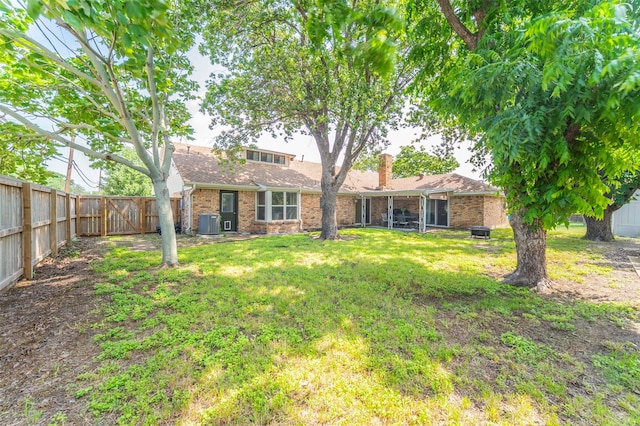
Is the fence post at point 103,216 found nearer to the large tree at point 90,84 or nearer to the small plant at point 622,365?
the large tree at point 90,84

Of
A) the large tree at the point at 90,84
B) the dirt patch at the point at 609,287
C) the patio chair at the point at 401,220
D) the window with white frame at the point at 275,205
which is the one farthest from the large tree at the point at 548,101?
the patio chair at the point at 401,220

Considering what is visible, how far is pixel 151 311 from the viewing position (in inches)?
163

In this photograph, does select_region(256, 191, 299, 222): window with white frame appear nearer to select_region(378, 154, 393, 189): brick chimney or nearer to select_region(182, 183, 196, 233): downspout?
select_region(182, 183, 196, 233): downspout

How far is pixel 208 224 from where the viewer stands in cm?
1245

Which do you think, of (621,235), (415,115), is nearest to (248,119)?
(415,115)

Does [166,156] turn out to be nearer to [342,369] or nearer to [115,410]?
[115,410]

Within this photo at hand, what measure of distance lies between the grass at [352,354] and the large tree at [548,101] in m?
1.93

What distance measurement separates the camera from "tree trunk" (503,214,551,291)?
5477 mm

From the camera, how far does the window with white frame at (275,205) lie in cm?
1419

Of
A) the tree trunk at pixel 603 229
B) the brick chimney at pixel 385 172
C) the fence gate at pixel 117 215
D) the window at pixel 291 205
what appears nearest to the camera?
the tree trunk at pixel 603 229

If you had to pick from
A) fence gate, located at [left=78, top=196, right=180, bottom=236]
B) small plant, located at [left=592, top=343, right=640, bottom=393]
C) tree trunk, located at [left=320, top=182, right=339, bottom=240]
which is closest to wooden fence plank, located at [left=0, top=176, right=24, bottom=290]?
fence gate, located at [left=78, top=196, right=180, bottom=236]

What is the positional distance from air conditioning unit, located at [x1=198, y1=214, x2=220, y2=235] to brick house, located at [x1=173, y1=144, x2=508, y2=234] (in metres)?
0.44

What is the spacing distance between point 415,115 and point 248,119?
22.1 ft

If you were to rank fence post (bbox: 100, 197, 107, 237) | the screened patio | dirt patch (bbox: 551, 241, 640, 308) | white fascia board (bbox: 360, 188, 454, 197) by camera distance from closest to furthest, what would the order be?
dirt patch (bbox: 551, 241, 640, 308), fence post (bbox: 100, 197, 107, 237), white fascia board (bbox: 360, 188, 454, 197), the screened patio
